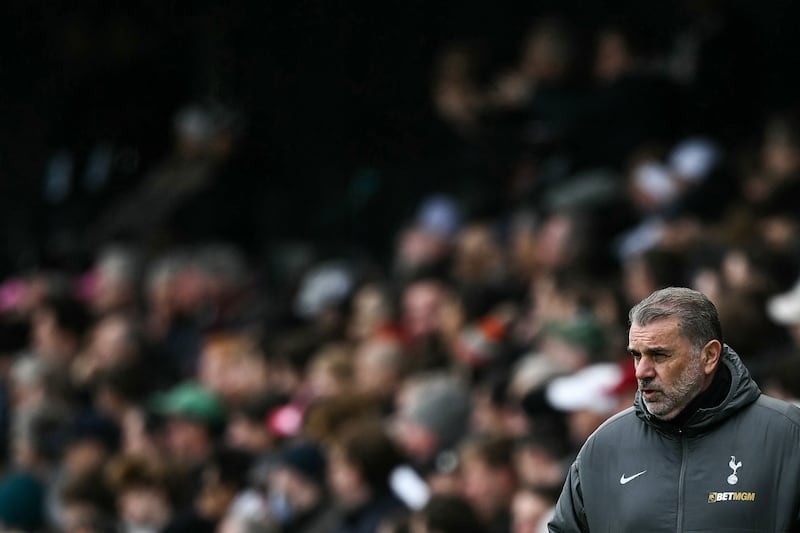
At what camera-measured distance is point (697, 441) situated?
4488mm

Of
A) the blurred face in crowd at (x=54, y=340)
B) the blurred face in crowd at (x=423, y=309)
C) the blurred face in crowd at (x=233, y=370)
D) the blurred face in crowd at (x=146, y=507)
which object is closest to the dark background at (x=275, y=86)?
the blurred face in crowd at (x=54, y=340)

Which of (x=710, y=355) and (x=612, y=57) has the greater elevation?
(x=612, y=57)

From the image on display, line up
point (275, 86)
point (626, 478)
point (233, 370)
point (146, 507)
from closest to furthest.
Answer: point (626, 478) → point (146, 507) → point (233, 370) → point (275, 86)

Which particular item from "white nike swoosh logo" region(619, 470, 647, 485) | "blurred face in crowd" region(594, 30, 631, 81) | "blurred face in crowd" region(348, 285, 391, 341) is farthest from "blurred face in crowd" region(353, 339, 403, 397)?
"white nike swoosh logo" region(619, 470, 647, 485)

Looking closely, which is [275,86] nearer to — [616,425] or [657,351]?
[616,425]

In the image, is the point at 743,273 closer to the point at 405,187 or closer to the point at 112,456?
the point at 112,456

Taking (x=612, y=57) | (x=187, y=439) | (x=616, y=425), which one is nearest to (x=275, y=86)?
(x=612, y=57)

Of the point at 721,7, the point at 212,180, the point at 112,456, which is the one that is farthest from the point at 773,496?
the point at 212,180

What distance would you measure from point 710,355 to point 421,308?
550 cm

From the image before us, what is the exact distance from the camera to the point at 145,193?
46.3 feet

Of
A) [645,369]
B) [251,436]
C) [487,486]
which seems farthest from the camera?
[251,436]

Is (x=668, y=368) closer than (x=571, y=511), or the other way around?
(x=668, y=368)

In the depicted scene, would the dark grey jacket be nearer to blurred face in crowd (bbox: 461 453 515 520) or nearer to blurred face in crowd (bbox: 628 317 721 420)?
blurred face in crowd (bbox: 628 317 721 420)

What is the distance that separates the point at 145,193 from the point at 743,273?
7.30m
